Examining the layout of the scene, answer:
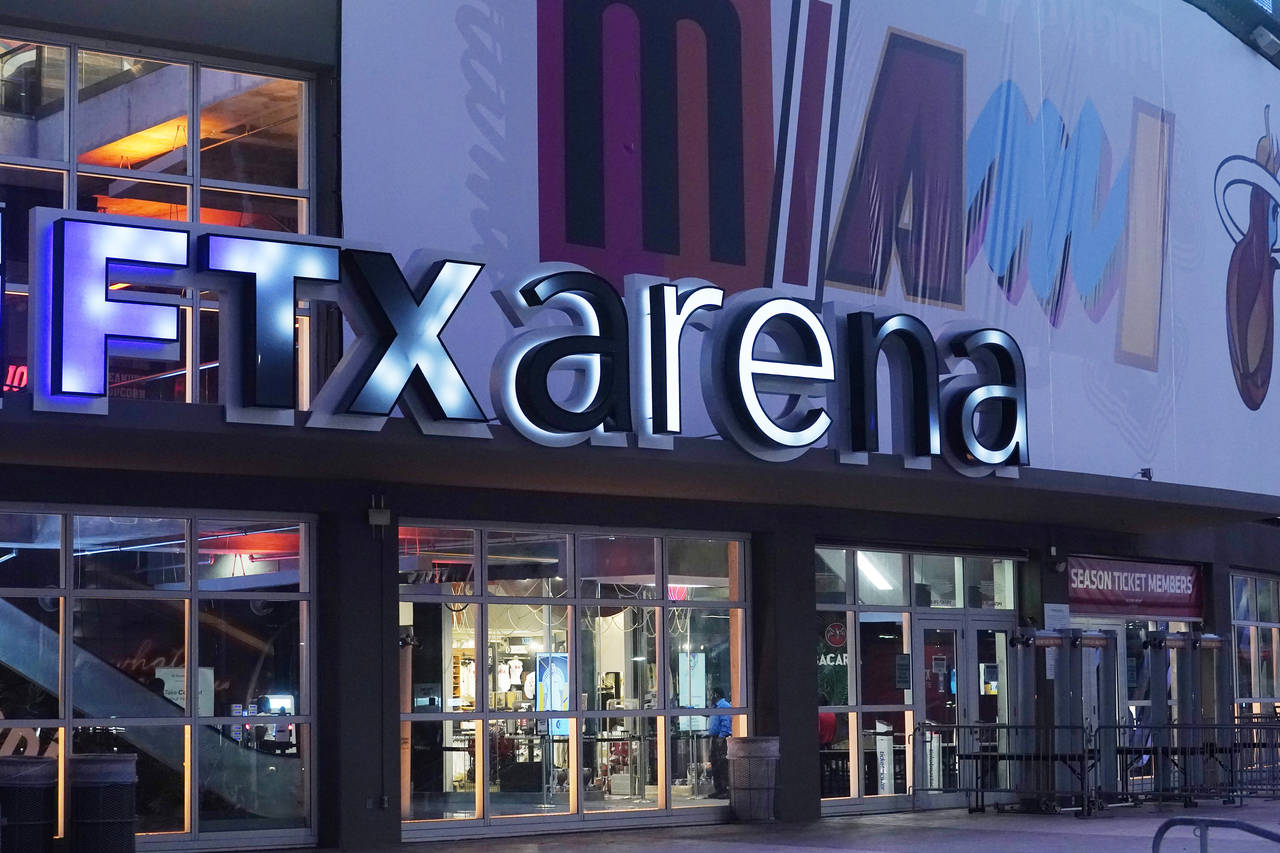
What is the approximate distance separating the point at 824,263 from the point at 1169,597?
34.3 feet

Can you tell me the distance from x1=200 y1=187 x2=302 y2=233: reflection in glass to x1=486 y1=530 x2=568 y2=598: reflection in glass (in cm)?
442

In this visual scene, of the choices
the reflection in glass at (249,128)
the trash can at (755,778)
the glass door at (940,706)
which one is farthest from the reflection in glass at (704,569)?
the reflection in glass at (249,128)

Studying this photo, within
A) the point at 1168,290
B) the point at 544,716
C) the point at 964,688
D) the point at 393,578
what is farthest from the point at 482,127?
the point at 1168,290

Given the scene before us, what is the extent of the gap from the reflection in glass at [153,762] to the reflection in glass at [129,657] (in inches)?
7.6

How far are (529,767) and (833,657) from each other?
5095mm

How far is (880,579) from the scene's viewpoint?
24.5 meters

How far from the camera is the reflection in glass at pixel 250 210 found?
1873 centimetres

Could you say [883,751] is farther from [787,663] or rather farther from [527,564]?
[527,564]

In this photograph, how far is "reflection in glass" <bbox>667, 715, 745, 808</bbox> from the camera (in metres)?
22.0

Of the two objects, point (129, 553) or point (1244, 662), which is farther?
point (1244, 662)

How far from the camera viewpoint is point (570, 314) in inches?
715

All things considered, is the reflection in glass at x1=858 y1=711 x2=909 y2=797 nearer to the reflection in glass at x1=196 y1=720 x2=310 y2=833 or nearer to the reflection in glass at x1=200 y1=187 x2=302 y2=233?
the reflection in glass at x1=196 y1=720 x2=310 y2=833

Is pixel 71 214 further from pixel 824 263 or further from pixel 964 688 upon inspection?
pixel 964 688

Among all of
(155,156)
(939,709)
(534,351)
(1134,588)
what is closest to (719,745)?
(939,709)
